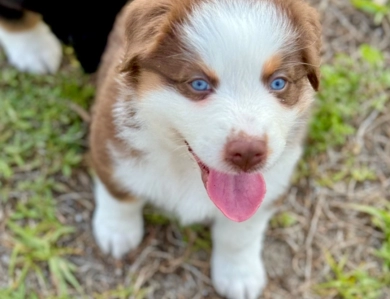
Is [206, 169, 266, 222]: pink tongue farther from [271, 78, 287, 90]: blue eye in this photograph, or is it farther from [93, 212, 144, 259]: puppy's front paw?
[93, 212, 144, 259]: puppy's front paw

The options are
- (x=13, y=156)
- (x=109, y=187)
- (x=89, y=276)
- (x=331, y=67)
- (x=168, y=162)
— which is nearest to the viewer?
(x=168, y=162)

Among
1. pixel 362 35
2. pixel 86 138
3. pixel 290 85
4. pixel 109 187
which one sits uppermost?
pixel 290 85

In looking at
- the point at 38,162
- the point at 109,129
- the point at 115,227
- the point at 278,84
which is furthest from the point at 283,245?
the point at 278,84

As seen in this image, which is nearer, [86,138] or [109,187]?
[109,187]

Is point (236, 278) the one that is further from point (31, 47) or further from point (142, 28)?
point (31, 47)

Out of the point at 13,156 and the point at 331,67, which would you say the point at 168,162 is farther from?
the point at 331,67

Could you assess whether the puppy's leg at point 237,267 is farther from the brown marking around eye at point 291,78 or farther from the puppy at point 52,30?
the puppy at point 52,30

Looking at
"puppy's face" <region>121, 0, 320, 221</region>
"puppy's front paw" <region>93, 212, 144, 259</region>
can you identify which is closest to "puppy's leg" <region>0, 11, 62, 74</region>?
"puppy's front paw" <region>93, 212, 144, 259</region>

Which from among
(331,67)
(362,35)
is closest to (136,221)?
(331,67)
